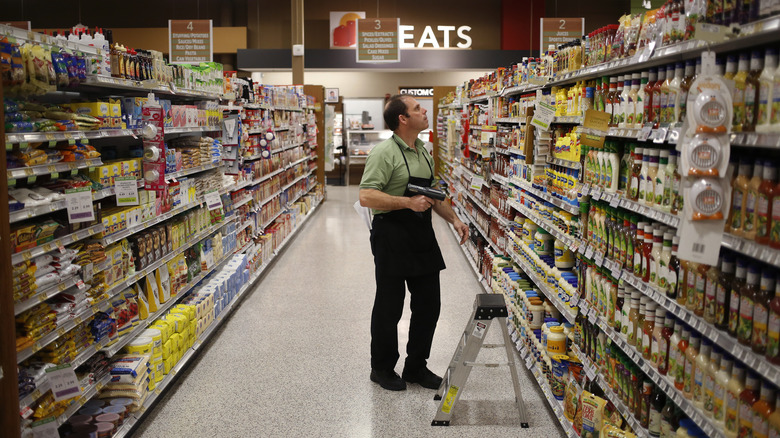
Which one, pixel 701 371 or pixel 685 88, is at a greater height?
pixel 685 88

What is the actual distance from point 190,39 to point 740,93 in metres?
13.3

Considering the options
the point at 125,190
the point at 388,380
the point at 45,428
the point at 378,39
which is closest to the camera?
the point at 45,428

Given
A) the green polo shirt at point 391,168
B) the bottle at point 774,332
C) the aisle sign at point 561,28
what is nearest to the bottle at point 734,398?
the bottle at point 774,332

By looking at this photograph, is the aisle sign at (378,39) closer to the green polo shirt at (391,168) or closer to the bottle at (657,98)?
the green polo shirt at (391,168)

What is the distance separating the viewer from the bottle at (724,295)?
213 cm

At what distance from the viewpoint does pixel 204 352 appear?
515cm

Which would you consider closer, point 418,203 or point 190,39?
point 418,203

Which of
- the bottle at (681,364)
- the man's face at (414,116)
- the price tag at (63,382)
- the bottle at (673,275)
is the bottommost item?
the price tag at (63,382)

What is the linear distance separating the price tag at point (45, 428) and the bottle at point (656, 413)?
99.0 inches

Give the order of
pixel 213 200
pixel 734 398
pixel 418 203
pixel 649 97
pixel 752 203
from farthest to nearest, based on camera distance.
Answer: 1. pixel 213 200
2. pixel 418 203
3. pixel 649 97
4. pixel 734 398
5. pixel 752 203

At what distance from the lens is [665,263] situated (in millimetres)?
2561

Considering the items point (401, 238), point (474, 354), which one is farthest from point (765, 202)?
point (401, 238)

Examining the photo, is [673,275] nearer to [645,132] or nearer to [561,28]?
[645,132]

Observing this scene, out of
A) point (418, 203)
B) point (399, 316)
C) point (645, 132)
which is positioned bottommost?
point (399, 316)
